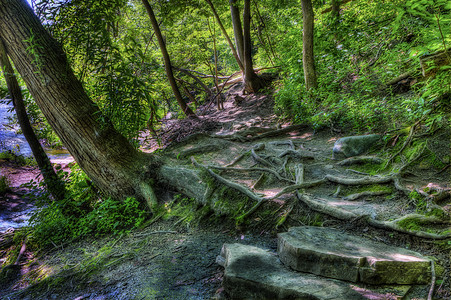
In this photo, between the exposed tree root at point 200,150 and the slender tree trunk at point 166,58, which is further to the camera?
the slender tree trunk at point 166,58

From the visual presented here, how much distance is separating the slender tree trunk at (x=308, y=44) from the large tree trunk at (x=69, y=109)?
507 cm

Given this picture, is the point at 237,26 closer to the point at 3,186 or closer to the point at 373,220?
the point at 373,220

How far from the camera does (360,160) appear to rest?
15.0 ft

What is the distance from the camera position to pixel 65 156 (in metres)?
13.2

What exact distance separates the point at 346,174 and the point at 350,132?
1947 mm

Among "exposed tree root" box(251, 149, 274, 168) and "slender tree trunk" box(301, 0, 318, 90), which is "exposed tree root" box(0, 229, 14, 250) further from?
"slender tree trunk" box(301, 0, 318, 90)

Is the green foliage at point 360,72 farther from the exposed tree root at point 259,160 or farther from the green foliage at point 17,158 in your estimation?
the green foliage at point 17,158

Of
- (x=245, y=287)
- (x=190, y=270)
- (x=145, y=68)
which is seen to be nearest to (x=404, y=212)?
(x=245, y=287)

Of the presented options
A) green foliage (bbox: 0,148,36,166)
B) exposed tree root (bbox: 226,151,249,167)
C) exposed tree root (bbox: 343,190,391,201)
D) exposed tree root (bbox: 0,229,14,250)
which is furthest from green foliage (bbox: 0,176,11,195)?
exposed tree root (bbox: 343,190,391,201)

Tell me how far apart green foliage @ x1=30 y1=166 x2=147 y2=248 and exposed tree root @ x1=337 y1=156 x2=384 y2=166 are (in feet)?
13.0

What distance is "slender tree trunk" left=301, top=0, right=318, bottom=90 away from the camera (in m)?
7.02

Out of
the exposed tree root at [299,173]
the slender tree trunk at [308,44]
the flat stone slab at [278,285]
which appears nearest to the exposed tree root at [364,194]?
the exposed tree root at [299,173]

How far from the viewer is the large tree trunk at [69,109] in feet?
14.9

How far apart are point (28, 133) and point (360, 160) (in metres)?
6.90
